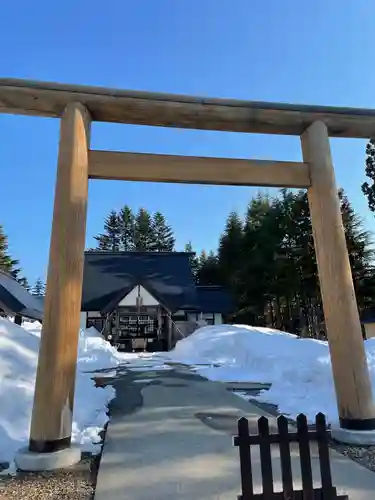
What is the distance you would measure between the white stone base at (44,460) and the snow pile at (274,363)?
317cm

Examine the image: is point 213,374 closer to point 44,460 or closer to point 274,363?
point 274,363

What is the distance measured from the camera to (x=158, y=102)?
460cm

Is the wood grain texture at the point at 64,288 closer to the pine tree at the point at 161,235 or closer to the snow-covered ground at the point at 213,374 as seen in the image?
the snow-covered ground at the point at 213,374

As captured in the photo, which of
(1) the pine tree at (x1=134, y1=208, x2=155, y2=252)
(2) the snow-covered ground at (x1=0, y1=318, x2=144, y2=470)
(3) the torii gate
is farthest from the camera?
(1) the pine tree at (x1=134, y1=208, x2=155, y2=252)

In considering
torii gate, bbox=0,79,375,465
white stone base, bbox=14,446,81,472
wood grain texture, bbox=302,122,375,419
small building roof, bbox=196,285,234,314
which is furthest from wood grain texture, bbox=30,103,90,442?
small building roof, bbox=196,285,234,314

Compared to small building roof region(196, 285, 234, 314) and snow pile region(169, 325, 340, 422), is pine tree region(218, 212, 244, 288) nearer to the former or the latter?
small building roof region(196, 285, 234, 314)

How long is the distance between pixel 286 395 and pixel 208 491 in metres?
4.18

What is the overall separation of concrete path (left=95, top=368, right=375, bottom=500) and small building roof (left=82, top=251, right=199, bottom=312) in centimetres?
1591

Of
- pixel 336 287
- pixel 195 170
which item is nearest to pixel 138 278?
pixel 195 170

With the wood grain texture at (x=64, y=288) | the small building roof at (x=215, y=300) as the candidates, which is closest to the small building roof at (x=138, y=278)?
the small building roof at (x=215, y=300)

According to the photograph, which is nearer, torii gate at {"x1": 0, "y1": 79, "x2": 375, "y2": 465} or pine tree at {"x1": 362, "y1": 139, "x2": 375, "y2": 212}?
torii gate at {"x1": 0, "y1": 79, "x2": 375, "y2": 465}

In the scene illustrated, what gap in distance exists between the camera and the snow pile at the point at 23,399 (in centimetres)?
412

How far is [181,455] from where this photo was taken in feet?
12.2

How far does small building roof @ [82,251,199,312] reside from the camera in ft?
75.9
